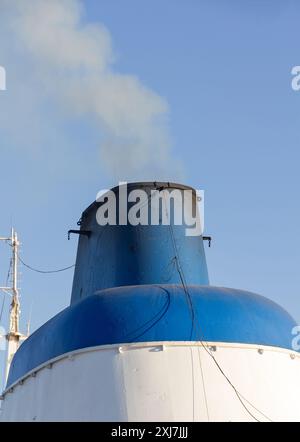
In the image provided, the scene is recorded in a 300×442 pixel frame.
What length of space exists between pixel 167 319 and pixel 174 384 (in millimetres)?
1288

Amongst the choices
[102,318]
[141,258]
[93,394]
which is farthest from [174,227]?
[93,394]

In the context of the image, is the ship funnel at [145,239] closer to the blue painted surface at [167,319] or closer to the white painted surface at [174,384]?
the blue painted surface at [167,319]

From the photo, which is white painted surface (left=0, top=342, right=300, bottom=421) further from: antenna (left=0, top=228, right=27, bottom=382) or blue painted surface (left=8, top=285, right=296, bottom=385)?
antenna (left=0, top=228, right=27, bottom=382)

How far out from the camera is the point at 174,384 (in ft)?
58.3

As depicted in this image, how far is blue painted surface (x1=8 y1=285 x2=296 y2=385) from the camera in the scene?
18375 mm

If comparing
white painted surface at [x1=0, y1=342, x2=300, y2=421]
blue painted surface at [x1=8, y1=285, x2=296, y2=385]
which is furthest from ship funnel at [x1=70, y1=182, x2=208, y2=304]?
white painted surface at [x1=0, y1=342, x2=300, y2=421]

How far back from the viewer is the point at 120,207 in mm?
21703

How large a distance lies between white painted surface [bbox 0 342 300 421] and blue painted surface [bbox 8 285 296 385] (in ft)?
0.72

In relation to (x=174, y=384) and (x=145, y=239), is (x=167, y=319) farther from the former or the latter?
(x=145, y=239)

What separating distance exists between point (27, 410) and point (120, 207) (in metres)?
4.85

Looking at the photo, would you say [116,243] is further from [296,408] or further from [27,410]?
[296,408]

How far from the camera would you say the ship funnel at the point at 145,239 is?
69.2 feet
